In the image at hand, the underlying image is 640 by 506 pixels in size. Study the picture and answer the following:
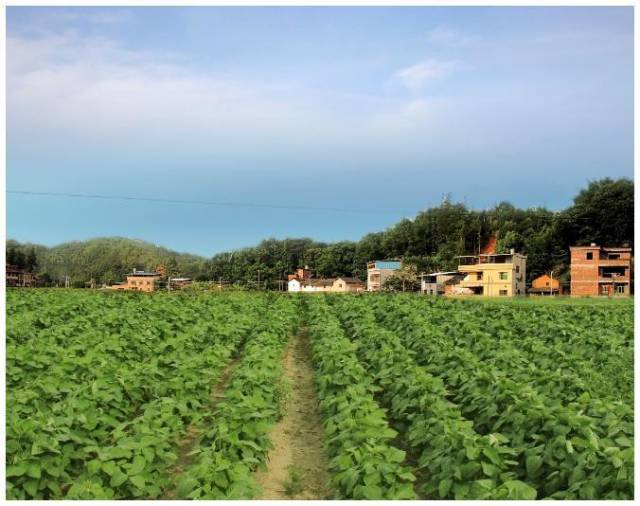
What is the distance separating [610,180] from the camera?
5456cm

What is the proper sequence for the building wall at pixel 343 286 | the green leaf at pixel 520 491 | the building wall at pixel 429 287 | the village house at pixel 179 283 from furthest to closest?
the building wall at pixel 429 287 < the building wall at pixel 343 286 < the village house at pixel 179 283 < the green leaf at pixel 520 491

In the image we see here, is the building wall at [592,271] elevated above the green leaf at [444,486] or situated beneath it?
elevated above

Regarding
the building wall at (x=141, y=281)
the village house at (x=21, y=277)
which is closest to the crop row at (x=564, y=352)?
the building wall at (x=141, y=281)

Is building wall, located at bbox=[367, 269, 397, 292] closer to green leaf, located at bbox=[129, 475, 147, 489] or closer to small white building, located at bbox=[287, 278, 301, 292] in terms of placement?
small white building, located at bbox=[287, 278, 301, 292]

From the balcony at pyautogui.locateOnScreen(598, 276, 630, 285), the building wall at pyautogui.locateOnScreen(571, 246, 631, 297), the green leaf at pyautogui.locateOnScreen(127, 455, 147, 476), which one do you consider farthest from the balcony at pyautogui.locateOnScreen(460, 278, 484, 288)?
the green leaf at pyautogui.locateOnScreen(127, 455, 147, 476)

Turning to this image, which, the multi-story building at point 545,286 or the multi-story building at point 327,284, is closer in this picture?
the multi-story building at point 327,284

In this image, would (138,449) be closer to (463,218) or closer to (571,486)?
(571,486)

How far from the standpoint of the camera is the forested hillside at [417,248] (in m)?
38.7

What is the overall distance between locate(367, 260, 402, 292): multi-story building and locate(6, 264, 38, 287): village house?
77.3 feet

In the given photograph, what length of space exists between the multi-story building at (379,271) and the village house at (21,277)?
2355cm

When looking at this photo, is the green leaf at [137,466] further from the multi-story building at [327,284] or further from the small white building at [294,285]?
the multi-story building at [327,284]

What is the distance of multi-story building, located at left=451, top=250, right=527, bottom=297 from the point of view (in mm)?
42312

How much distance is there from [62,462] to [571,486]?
12.2 feet

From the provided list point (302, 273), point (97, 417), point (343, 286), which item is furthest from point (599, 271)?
point (97, 417)
